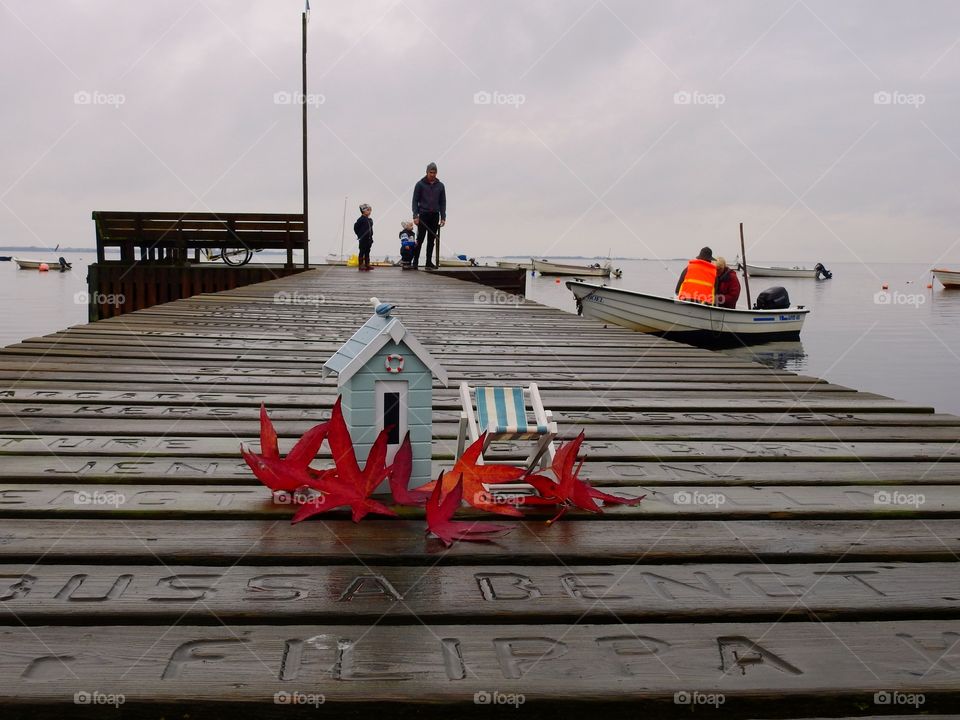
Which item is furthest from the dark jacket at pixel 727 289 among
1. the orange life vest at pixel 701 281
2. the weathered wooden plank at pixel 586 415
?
the weathered wooden plank at pixel 586 415

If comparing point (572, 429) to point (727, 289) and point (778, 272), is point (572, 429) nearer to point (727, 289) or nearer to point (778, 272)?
point (727, 289)

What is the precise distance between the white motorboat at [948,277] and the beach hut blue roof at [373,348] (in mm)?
62478

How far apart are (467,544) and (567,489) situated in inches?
14.5

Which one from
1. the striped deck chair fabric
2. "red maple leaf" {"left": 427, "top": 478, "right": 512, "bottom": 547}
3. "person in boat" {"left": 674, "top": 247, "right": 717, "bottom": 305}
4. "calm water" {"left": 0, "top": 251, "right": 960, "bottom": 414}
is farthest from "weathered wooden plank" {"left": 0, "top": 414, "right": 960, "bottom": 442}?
"person in boat" {"left": 674, "top": 247, "right": 717, "bottom": 305}

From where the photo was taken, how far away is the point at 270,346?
552cm

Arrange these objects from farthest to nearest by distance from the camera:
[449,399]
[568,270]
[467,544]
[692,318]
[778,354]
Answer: [568,270]
[778,354]
[692,318]
[449,399]
[467,544]

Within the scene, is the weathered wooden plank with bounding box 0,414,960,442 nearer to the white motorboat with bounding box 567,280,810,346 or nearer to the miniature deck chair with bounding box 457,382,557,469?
the miniature deck chair with bounding box 457,382,557,469

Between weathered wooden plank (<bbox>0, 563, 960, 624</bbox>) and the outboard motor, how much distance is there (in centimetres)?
1678

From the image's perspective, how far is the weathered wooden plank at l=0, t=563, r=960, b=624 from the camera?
5.04 feet

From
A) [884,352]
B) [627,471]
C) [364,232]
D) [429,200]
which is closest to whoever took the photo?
[627,471]

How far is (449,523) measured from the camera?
193 centimetres

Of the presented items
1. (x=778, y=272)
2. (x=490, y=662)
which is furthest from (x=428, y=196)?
(x=778, y=272)

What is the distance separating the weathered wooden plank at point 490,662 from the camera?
128 cm

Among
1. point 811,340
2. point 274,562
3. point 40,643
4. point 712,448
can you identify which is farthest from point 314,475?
point 811,340
